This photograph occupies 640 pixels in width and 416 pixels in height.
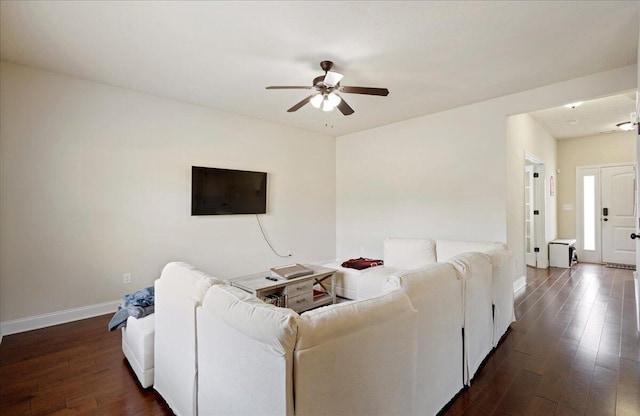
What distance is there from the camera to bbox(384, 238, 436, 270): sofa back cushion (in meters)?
3.81

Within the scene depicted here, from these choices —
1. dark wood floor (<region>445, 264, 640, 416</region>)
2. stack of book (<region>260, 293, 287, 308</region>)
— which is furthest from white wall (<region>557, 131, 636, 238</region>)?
stack of book (<region>260, 293, 287, 308</region>)

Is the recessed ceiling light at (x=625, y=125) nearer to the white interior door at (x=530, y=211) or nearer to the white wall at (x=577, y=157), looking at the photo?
the white wall at (x=577, y=157)

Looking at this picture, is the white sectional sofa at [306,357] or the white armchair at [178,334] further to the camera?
the white armchair at [178,334]

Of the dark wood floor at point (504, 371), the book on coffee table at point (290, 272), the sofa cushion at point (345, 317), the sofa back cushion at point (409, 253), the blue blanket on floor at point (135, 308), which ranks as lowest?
the dark wood floor at point (504, 371)

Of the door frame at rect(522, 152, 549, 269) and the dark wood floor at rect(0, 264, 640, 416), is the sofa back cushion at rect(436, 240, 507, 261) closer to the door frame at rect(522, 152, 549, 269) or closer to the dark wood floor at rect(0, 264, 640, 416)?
the dark wood floor at rect(0, 264, 640, 416)

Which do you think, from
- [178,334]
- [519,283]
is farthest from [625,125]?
[178,334]

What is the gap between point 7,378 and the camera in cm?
216

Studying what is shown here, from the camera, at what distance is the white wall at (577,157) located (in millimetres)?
5867

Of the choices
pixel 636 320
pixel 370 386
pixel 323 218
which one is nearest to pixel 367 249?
pixel 323 218

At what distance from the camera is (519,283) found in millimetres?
4316

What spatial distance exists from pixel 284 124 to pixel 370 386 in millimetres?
4539

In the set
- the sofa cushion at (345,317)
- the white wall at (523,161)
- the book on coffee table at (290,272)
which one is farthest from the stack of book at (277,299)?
the white wall at (523,161)

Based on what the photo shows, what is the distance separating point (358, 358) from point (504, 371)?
1739mm

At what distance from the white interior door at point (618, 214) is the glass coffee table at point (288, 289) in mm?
6223
